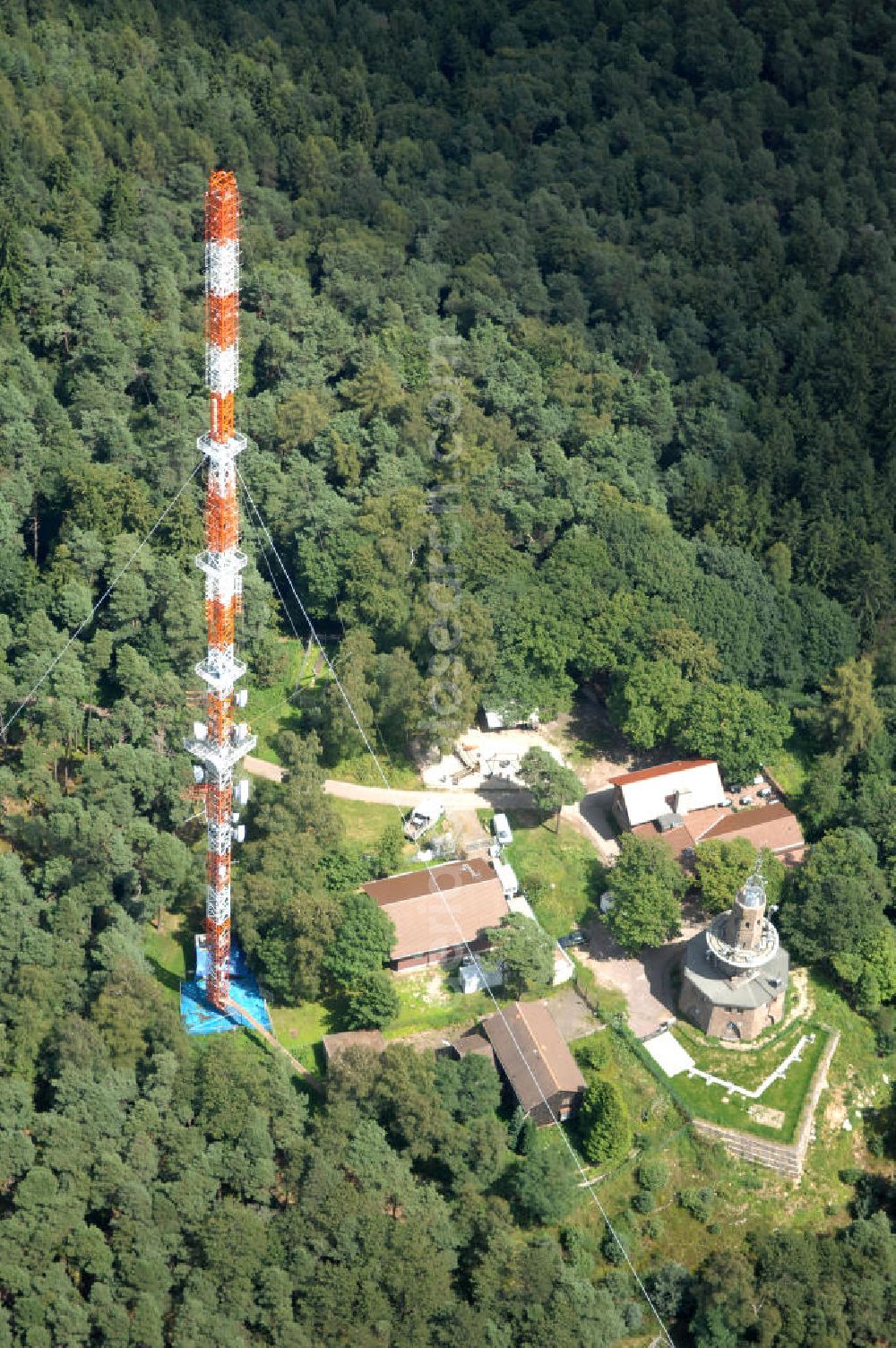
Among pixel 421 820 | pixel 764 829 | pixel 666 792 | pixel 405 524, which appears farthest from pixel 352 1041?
pixel 405 524

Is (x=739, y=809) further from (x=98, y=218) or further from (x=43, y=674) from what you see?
(x=98, y=218)

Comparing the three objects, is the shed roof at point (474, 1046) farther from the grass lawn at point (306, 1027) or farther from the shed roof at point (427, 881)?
the shed roof at point (427, 881)

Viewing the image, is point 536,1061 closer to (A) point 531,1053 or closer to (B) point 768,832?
(A) point 531,1053

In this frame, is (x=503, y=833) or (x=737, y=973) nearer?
(x=737, y=973)

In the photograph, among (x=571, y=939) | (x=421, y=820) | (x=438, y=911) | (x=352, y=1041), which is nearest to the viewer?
(x=352, y=1041)

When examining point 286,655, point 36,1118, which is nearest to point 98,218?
point 286,655

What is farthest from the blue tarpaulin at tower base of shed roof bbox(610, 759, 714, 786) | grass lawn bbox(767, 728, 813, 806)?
grass lawn bbox(767, 728, 813, 806)
